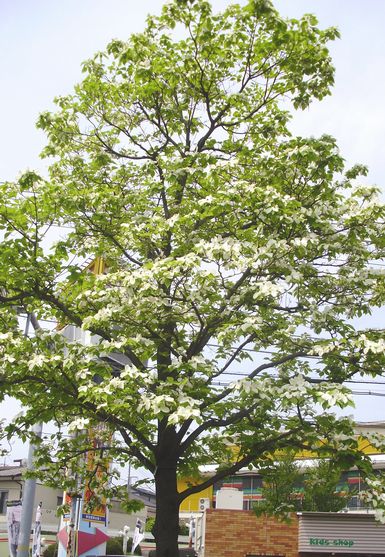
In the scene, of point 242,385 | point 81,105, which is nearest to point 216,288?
point 242,385

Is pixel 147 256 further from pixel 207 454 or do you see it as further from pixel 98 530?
pixel 98 530

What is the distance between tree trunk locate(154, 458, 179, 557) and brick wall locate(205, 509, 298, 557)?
15229 mm

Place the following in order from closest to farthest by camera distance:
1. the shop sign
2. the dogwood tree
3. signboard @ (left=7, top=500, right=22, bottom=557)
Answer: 1. the dogwood tree
2. signboard @ (left=7, top=500, right=22, bottom=557)
3. the shop sign

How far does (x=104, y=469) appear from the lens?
52.0 feet

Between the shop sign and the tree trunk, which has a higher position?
the tree trunk

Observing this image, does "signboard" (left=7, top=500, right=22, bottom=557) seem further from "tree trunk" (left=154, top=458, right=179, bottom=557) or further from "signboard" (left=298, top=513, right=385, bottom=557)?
"signboard" (left=298, top=513, right=385, bottom=557)

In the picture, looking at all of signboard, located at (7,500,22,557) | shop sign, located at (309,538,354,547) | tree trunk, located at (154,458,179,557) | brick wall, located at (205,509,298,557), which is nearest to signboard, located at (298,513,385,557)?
shop sign, located at (309,538,354,547)

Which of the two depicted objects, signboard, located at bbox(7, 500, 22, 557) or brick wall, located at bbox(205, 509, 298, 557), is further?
brick wall, located at bbox(205, 509, 298, 557)

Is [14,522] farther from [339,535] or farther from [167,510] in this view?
[339,535]

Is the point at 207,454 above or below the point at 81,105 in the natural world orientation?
below

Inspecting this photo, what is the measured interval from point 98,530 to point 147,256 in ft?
30.0

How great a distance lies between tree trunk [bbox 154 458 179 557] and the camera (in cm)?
1284

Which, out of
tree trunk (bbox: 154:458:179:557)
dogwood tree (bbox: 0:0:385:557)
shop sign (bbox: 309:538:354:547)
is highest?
dogwood tree (bbox: 0:0:385:557)

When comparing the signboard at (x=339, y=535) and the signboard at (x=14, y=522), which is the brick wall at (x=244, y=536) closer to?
the signboard at (x=339, y=535)
